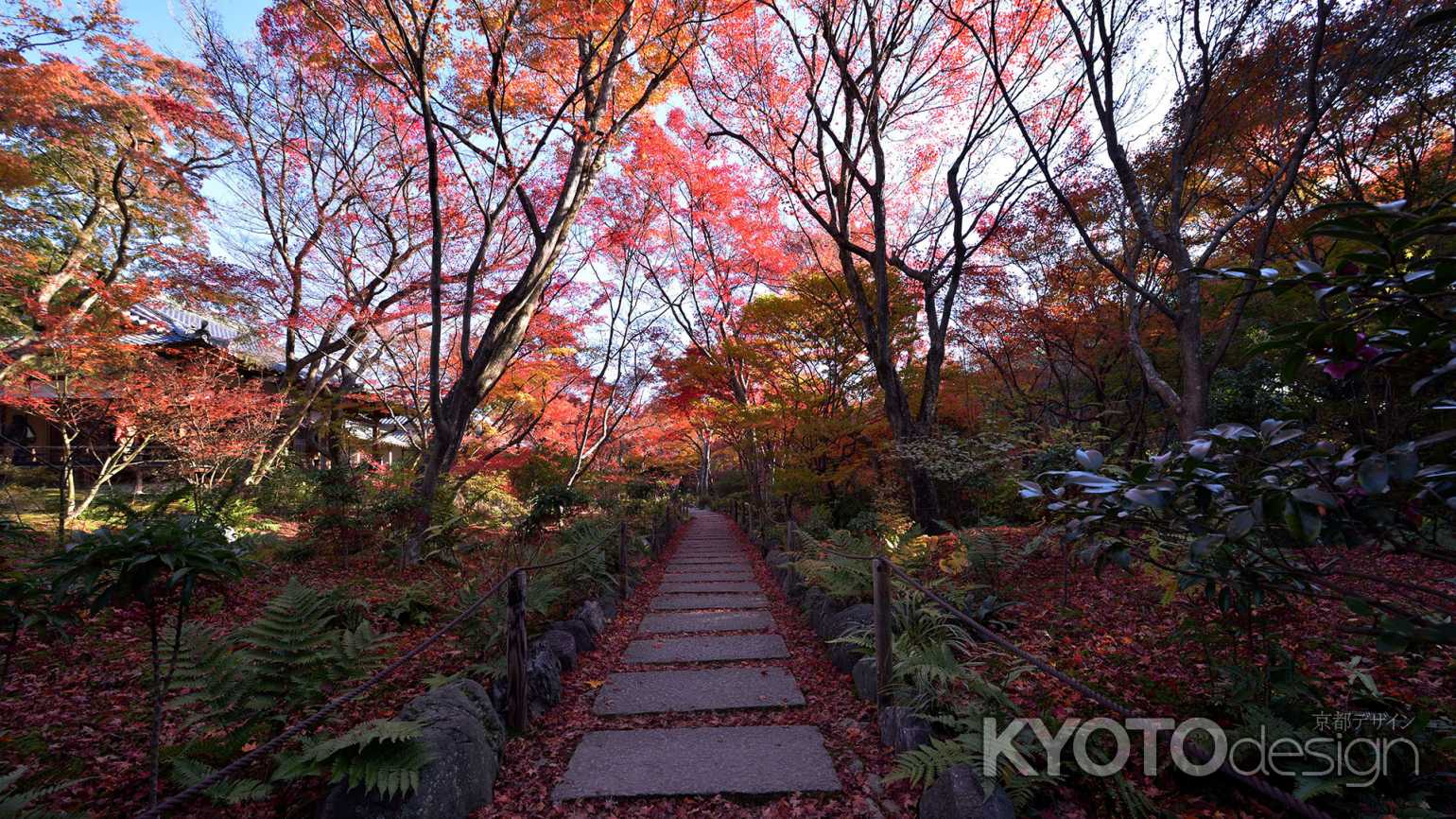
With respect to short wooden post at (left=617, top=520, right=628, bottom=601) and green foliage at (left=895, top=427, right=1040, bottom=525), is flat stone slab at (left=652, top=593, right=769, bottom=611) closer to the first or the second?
short wooden post at (left=617, top=520, right=628, bottom=601)

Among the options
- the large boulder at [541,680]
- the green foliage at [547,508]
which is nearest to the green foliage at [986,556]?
the large boulder at [541,680]

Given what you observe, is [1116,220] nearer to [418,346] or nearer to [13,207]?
[418,346]

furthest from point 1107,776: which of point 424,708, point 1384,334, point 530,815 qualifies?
point 424,708

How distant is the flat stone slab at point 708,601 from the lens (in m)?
7.12

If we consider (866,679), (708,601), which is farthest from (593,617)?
(866,679)

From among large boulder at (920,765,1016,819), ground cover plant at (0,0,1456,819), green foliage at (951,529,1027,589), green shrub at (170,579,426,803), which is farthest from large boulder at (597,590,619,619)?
large boulder at (920,765,1016,819)

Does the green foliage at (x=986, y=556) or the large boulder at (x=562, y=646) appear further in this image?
the green foliage at (x=986, y=556)

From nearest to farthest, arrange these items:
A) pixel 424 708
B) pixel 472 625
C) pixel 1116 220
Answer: pixel 424 708 → pixel 472 625 → pixel 1116 220

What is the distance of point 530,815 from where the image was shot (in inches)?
118

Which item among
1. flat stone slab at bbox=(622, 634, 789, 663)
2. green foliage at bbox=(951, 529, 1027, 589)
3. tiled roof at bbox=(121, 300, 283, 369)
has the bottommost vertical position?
flat stone slab at bbox=(622, 634, 789, 663)

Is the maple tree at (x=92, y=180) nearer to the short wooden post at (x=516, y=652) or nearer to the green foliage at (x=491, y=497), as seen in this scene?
the green foliage at (x=491, y=497)

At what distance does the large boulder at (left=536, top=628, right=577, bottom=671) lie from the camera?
4648 mm

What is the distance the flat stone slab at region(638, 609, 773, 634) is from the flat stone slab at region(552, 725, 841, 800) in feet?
7.64

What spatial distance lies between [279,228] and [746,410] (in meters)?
10.2
